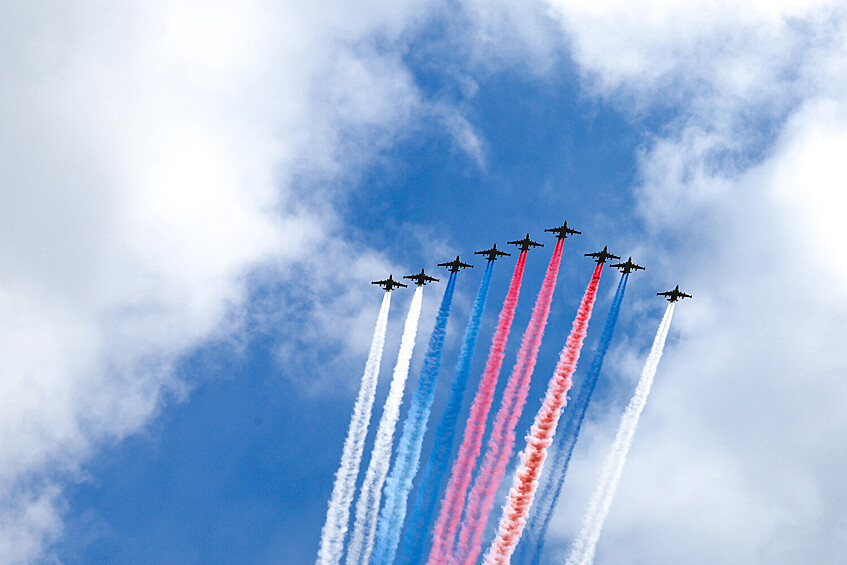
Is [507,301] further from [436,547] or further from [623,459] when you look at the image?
[436,547]

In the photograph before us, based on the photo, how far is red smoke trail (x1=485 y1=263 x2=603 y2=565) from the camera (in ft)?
193

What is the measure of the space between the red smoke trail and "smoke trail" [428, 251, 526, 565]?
427 centimetres

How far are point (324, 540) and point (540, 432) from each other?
21.3 metres

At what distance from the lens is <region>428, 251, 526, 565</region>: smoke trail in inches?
2413

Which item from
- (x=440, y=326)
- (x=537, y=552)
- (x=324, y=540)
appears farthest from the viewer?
(x=440, y=326)

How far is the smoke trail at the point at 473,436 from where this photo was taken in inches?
2413

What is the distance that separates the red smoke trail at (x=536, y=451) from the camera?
5872 cm

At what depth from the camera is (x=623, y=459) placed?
6331cm

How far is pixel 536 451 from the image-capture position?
60.8 m

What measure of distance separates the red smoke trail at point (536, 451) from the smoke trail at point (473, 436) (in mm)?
4266

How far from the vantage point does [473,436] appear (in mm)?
64625

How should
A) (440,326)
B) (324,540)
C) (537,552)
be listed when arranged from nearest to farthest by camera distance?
(537,552) → (324,540) → (440,326)

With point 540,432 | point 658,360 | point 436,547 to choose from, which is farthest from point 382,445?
point 658,360

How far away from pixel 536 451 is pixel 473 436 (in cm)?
614
